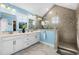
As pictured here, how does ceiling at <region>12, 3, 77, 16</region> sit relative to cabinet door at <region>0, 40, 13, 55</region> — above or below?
above

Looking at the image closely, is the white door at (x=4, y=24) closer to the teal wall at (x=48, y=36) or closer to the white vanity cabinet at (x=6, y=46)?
the white vanity cabinet at (x=6, y=46)

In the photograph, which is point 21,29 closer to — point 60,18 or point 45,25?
point 45,25

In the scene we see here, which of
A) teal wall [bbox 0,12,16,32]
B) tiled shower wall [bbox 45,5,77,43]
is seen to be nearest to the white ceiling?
tiled shower wall [bbox 45,5,77,43]

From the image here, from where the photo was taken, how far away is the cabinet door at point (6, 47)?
2049 mm

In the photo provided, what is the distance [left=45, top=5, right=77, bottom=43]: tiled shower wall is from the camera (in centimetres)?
213

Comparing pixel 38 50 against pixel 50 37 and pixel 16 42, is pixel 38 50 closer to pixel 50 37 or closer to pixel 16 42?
pixel 50 37

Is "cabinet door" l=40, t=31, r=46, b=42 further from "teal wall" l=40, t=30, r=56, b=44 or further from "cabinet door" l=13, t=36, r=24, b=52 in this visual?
"cabinet door" l=13, t=36, r=24, b=52

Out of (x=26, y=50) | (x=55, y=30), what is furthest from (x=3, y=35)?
(x=55, y=30)

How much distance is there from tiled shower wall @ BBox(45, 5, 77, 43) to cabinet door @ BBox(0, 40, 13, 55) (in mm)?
938

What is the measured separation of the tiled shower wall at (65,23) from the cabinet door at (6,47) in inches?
36.9

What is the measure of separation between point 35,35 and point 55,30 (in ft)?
1.49

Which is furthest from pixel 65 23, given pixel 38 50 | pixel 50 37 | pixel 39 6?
pixel 38 50

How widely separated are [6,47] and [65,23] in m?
1.31

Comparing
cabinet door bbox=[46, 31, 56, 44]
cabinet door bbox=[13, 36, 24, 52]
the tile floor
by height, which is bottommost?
the tile floor
